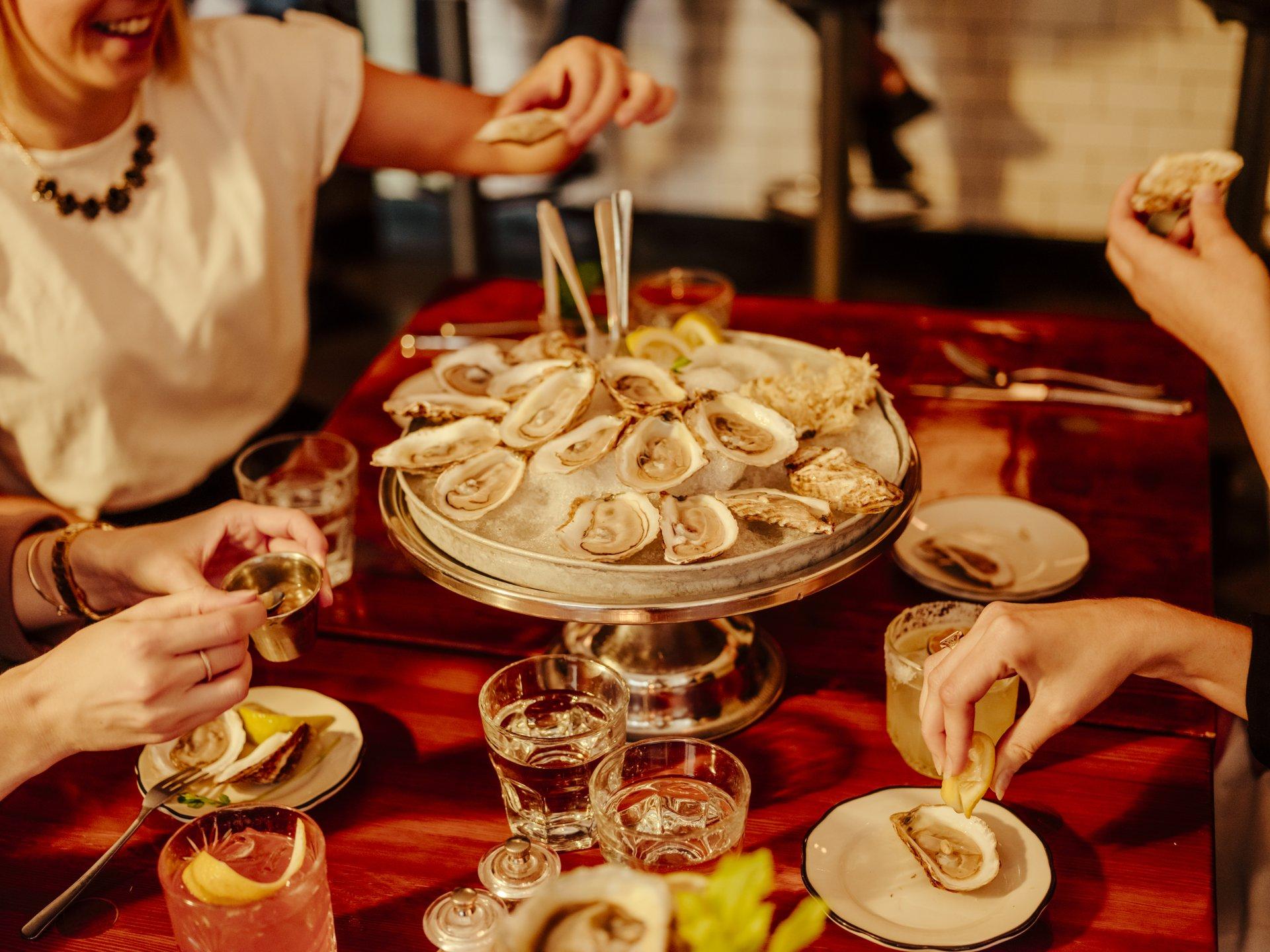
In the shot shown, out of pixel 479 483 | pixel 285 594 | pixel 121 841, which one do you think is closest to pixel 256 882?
pixel 121 841

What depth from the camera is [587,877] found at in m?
0.80

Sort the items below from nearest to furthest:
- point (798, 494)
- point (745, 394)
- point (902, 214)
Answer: point (798, 494), point (745, 394), point (902, 214)

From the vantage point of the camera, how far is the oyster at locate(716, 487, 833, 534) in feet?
3.85

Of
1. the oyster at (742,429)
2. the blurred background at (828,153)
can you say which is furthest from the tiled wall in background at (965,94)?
the oyster at (742,429)

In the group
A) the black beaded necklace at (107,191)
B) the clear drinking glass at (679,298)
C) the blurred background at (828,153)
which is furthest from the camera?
the blurred background at (828,153)

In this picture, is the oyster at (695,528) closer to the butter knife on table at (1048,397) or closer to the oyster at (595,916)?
the oyster at (595,916)

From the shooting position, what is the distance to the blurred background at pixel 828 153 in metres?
4.33

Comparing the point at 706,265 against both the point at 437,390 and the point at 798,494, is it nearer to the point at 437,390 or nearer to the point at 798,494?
the point at 437,390

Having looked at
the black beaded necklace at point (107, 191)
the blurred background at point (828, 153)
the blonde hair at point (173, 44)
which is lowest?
the blurred background at point (828, 153)

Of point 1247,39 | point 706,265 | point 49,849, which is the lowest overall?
point 706,265

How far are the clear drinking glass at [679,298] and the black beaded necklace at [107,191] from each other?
31.0 inches

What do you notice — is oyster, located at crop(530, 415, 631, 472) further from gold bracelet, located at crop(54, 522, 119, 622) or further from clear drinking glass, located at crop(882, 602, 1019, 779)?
gold bracelet, located at crop(54, 522, 119, 622)

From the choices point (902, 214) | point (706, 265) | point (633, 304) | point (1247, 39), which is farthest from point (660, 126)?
point (633, 304)

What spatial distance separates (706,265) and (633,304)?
2.98m
